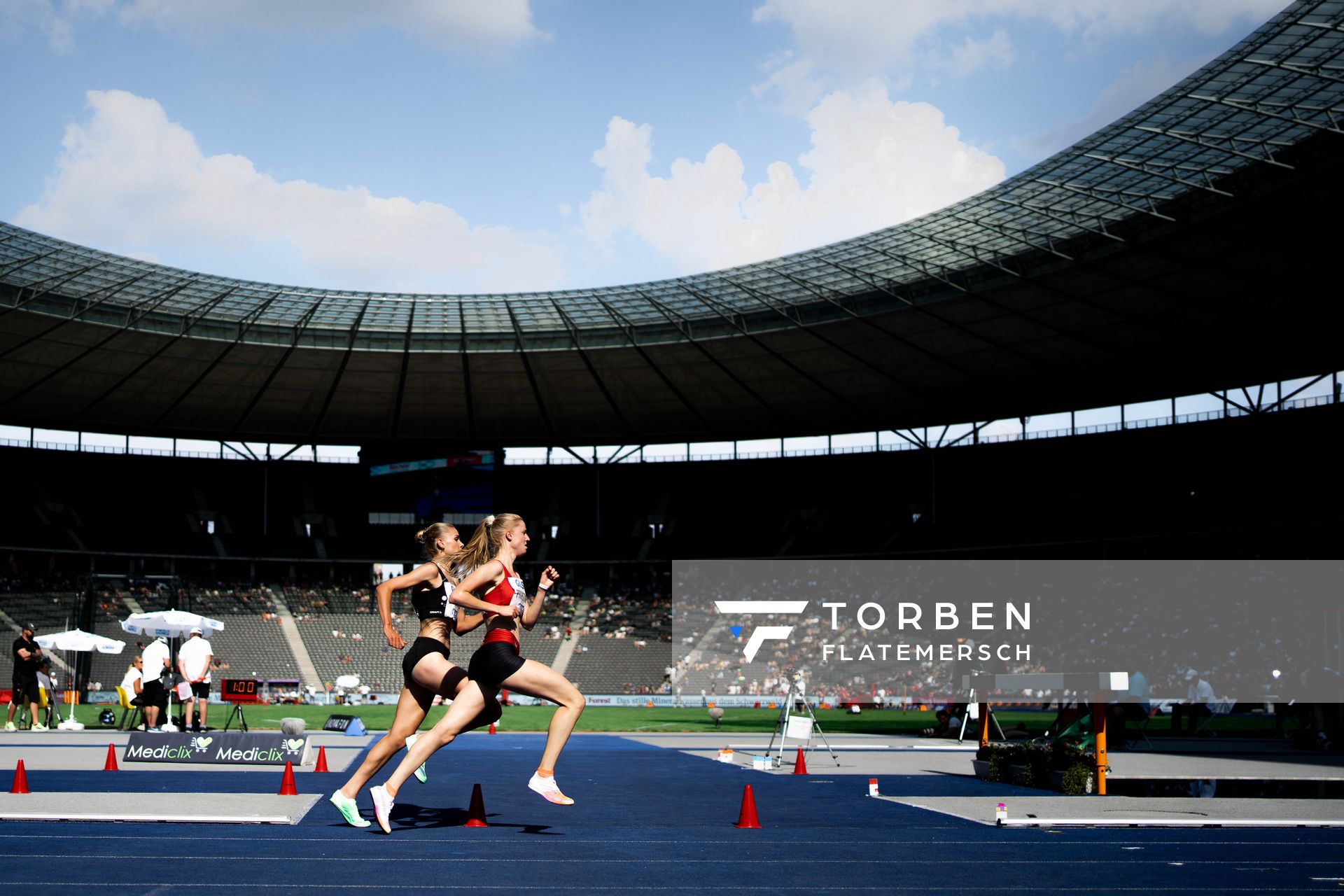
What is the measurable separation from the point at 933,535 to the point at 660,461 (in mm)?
15425

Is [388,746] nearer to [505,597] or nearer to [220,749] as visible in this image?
[505,597]

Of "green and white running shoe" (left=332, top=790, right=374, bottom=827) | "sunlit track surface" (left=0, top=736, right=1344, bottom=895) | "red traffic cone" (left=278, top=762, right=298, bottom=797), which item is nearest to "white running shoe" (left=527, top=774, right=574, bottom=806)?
"sunlit track surface" (left=0, top=736, right=1344, bottom=895)

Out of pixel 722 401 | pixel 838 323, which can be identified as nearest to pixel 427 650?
pixel 838 323

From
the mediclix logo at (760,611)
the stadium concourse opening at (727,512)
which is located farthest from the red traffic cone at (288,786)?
the mediclix logo at (760,611)

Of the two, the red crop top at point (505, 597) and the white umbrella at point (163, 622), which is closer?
the red crop top at point (505, 597)

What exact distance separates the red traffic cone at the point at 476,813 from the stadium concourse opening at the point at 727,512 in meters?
0.34

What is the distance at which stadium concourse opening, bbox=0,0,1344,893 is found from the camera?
10.4 meters

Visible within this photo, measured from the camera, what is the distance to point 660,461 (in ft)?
224

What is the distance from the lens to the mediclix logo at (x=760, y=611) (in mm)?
56969

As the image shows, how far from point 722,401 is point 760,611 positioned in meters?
10.4

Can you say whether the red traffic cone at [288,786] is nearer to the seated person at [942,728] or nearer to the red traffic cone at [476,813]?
the red traffic cone at [476,813]

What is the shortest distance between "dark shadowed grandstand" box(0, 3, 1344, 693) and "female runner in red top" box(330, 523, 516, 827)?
2319 centimetres

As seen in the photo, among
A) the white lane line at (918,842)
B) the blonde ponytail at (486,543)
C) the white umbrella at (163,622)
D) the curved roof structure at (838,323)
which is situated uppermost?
the curved roof structure at (838,323)

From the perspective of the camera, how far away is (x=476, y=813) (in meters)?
10.7
